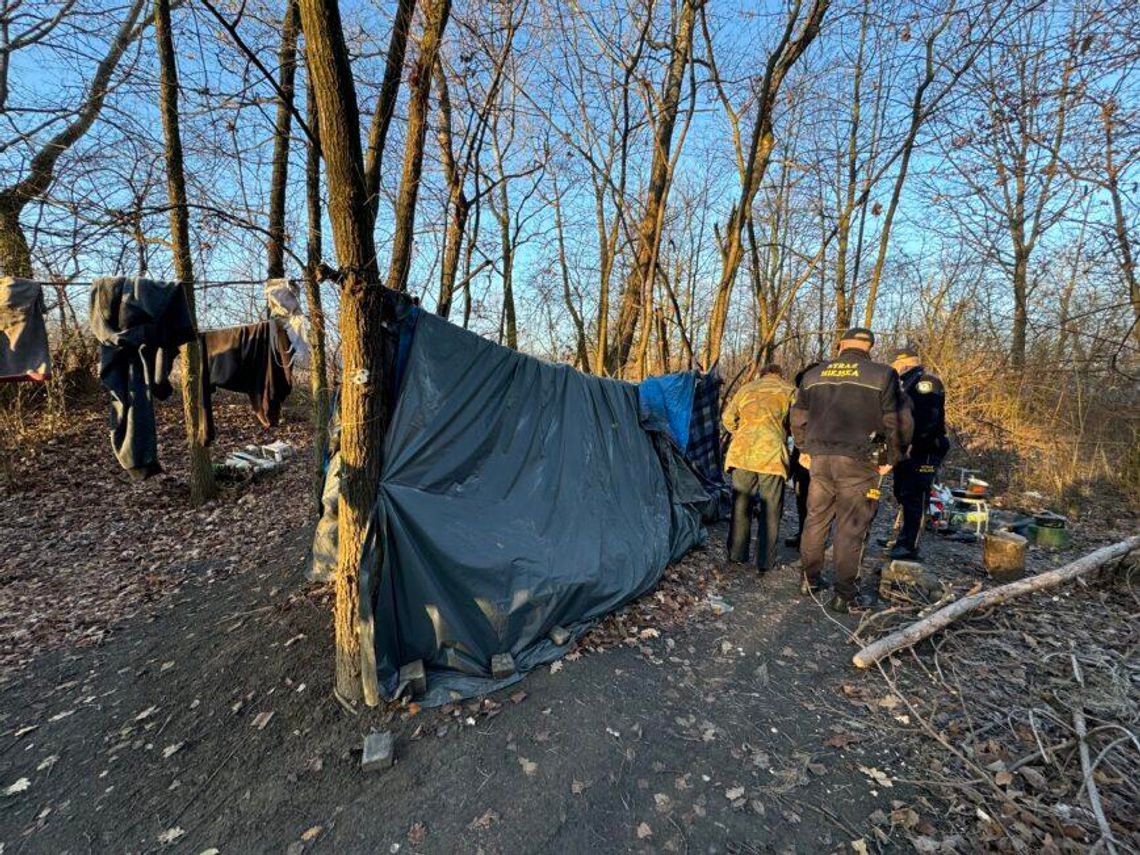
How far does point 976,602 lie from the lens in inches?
133

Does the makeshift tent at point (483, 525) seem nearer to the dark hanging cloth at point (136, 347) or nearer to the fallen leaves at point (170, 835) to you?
the fallen leaves at point (170, 835)

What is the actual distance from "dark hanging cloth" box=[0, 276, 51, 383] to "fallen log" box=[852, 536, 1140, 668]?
5281 mm

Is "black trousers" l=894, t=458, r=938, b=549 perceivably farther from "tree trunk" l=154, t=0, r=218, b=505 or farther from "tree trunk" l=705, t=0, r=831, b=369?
"tree trunk" l=154, t=0, r=218, b=505

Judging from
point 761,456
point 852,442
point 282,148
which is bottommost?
point 761,456

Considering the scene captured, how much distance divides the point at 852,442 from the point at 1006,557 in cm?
205

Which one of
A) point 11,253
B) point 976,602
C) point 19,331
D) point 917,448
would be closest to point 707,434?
point 917,448

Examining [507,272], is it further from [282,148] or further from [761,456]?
[761,456]

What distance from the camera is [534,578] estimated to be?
3.21 metres

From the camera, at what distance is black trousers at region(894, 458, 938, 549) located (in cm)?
476

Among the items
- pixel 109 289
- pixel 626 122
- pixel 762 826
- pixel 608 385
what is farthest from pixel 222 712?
pixel 626 122

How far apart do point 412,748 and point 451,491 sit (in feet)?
4.50

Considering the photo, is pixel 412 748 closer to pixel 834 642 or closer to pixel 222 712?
pixel 222 712

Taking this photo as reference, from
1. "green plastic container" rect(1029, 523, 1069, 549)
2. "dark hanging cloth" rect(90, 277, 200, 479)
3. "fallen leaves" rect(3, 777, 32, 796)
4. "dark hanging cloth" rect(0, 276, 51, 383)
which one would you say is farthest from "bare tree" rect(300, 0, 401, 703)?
"green plastic container" rect(1029, 523, 1069, 549)

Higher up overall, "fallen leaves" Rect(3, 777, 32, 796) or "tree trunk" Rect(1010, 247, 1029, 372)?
"tree trunk" Rect(1010, 247, 1029, 372)
